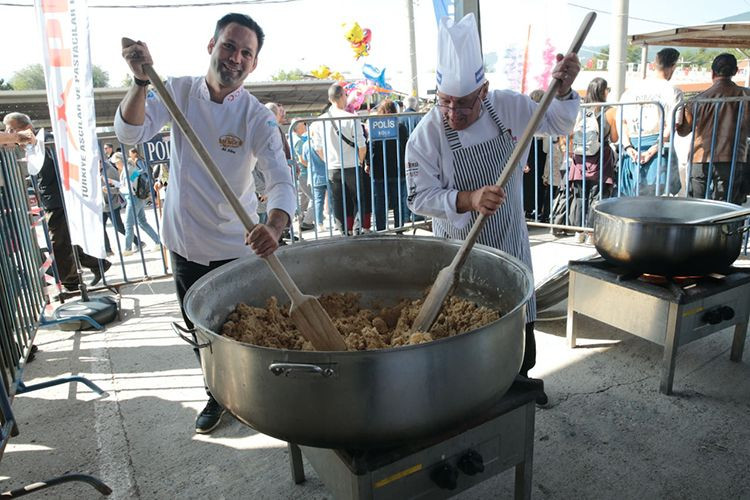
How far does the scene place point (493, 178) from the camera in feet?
7.07

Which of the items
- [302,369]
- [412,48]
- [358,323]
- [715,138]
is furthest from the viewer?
[412,48]

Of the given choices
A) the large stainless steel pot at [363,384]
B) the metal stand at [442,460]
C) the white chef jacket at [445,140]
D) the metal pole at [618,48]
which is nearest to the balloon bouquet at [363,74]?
the metal pole at [618,48]

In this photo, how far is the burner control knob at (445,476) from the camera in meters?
1.41

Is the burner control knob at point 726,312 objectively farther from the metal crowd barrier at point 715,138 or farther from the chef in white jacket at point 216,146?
the chef in white jacket at point 216,146

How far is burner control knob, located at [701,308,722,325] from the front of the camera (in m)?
2.68

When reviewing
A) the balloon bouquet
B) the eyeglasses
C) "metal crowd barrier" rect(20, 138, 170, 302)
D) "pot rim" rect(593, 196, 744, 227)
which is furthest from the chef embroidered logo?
the balloon bouquet

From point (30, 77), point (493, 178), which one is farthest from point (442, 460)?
point (30, 77)

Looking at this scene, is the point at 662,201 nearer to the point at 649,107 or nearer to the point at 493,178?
the point at 493,178

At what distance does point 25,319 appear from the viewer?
319cm

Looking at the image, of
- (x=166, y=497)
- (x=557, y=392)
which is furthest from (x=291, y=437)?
(x=557, y=392)

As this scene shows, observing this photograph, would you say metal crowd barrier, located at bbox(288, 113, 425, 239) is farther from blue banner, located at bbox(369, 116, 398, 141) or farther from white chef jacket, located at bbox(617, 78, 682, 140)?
white chef jacket, located at bbox(617, 78, 682, 140)

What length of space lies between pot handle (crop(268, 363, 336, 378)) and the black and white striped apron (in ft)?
4.30

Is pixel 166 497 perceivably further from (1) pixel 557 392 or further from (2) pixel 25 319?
(1) pixel 557 392

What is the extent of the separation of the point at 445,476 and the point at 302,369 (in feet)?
2.21
